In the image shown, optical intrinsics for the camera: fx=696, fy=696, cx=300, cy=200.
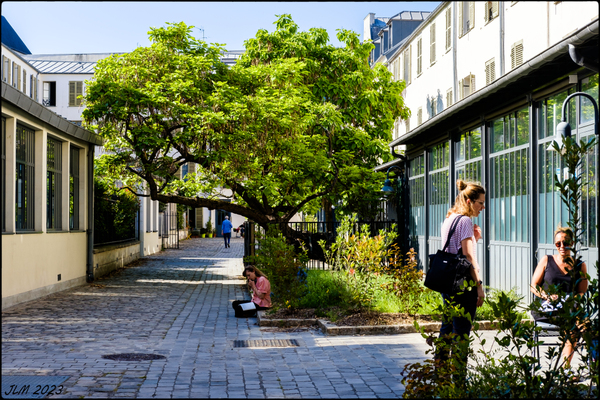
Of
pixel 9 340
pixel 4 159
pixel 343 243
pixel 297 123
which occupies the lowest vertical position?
pixel 9 340

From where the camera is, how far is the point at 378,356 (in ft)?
26.3

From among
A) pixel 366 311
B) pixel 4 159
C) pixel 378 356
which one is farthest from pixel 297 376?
pixel 4 159

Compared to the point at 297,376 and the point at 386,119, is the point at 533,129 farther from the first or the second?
the point at 386,119

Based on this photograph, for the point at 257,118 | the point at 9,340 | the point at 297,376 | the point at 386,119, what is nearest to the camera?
the point at 297,376

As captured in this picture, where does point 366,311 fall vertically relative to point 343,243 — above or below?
below

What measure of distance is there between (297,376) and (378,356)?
57.5 inches

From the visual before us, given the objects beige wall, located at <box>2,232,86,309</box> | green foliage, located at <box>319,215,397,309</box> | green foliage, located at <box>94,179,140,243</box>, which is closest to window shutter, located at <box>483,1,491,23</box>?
green foliage, located at <box>319,215,397,309</box>

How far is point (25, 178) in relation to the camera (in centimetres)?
1506

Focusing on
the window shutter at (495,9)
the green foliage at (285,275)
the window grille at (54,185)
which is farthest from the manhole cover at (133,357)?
the window shutter at (495,9)

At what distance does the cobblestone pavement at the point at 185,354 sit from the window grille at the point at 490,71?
1066 centimetres

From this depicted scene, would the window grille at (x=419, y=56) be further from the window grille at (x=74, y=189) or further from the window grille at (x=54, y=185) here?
the window grille at (x=54, y=185)

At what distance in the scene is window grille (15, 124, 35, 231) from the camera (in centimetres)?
1448

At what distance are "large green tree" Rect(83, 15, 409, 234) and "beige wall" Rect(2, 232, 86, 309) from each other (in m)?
3.09

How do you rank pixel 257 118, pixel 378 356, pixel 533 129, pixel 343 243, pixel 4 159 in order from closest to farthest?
pixel 378 356 < pixel 533 129 < pixel 343 243 < pixel 4 159 < pixel 257 118
